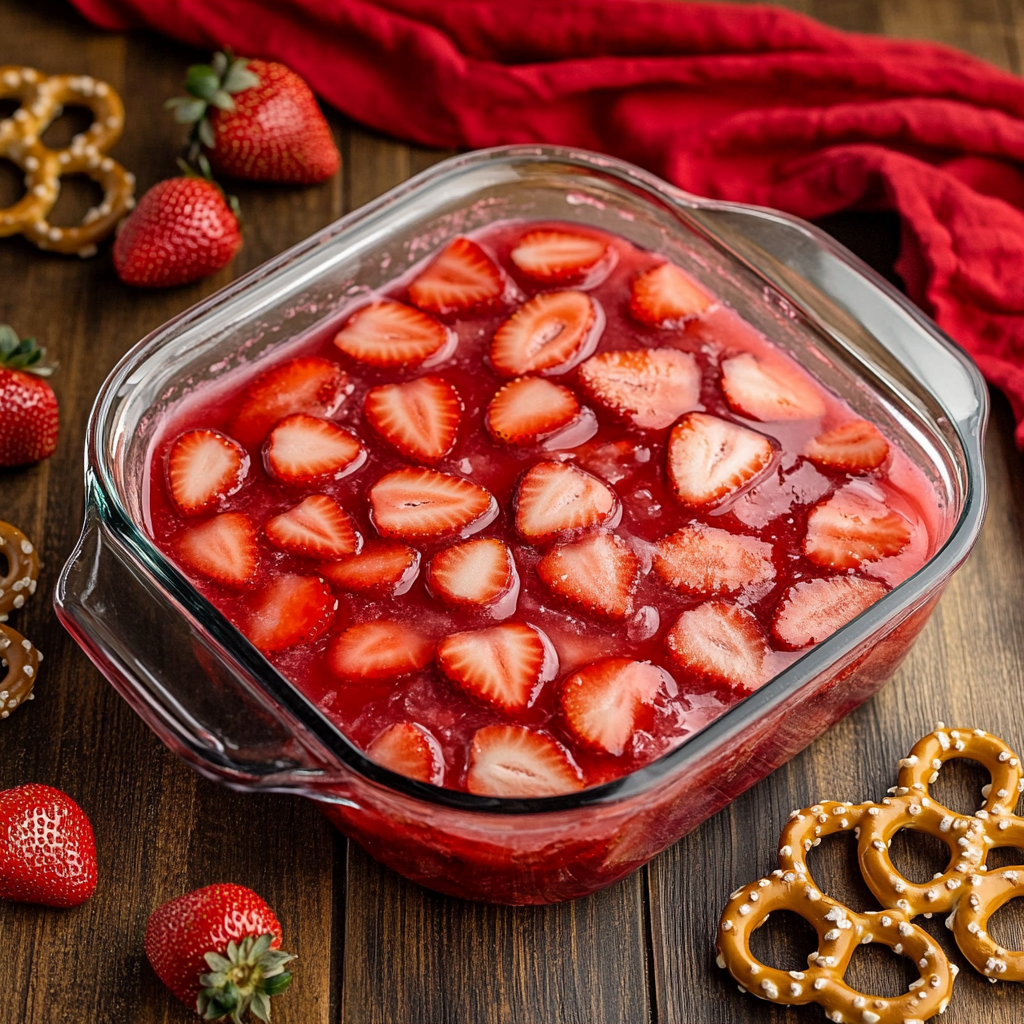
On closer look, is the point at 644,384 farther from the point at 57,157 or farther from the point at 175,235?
the point at 57,157

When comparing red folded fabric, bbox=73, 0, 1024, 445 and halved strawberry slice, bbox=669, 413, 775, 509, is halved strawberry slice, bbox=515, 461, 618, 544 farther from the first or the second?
red folded fabric, bbox=73, 0, 1024, 445

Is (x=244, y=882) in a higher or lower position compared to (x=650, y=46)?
lower

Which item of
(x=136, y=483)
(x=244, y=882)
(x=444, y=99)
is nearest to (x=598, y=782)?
(x=244, y=882)

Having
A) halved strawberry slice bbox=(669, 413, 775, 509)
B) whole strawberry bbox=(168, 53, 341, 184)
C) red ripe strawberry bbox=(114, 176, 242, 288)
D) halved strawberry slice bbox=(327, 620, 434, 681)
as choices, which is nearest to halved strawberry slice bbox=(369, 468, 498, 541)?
halved strawberry slice bbox=(327, 620, 434, 681)

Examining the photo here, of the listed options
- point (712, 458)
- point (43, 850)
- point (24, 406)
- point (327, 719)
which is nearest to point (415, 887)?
point (327, 719)

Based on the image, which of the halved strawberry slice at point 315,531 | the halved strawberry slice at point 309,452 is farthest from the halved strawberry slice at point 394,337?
the halved strawberry slice at point 315,531

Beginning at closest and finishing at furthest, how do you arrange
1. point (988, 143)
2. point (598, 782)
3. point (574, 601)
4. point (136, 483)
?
point (598, 782) < point (574, 601) < point (136, 483) < point (988, 143)

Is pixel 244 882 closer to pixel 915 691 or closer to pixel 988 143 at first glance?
pixel 915 691

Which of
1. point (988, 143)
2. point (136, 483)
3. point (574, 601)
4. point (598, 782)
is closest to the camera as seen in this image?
point (598, 782)

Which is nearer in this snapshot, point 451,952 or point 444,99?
point 451,952
